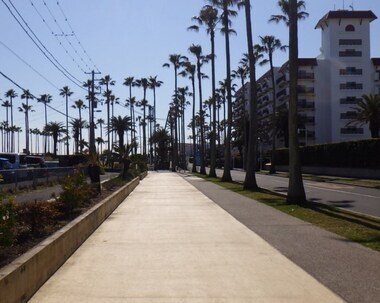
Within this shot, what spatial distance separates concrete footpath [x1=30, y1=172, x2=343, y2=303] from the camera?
7020 mm

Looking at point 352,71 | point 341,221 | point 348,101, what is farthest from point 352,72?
point 341,221

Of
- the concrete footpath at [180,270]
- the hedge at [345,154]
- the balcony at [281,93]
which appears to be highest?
the balcony at [281,93]

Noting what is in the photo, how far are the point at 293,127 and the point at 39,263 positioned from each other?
15165mm

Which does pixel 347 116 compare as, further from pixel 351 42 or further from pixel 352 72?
pixel 351 42

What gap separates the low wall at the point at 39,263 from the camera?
6.09m

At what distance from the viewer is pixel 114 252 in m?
10.3

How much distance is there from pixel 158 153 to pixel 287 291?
104 meters

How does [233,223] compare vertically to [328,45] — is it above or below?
below

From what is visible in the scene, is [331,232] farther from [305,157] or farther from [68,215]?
[305,157]

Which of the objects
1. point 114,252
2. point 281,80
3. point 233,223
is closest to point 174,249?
point 114,252

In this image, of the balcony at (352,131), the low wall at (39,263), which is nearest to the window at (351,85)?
the balcony at (352,131)

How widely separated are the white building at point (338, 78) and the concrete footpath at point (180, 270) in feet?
264

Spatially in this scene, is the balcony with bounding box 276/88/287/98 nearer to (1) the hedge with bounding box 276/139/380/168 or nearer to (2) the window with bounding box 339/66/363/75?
(2) the window with bounding box 339/66/363/75

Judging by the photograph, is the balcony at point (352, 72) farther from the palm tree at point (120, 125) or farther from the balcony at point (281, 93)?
the palm tree at point (120, 125)
